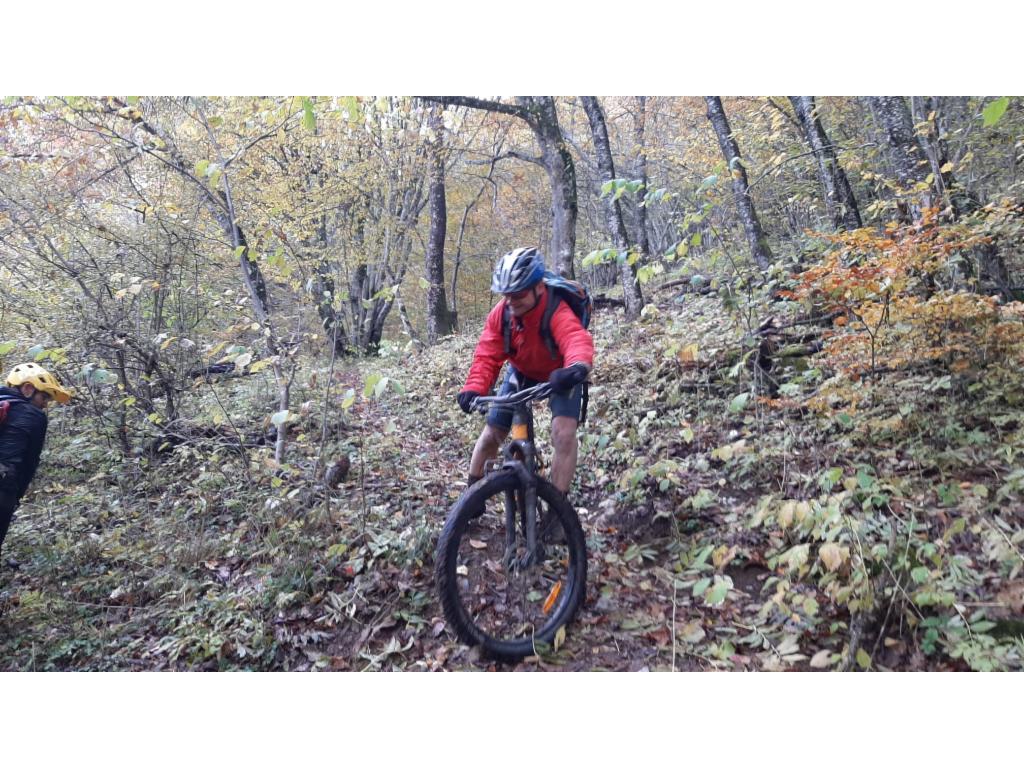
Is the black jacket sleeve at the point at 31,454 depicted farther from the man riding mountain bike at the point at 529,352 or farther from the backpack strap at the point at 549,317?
the backpack strap at the point at 549,317

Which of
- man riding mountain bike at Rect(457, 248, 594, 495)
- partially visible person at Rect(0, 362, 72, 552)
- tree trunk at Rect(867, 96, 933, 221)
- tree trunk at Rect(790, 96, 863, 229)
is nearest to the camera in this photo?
man riding mountain bike at Rect(457, 248, 594, 495)

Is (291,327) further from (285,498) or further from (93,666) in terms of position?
(93,666)

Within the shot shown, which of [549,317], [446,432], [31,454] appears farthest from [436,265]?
[549,317]

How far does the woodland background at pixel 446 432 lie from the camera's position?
2998 mm

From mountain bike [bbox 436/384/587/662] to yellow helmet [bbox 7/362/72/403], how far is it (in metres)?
2.97

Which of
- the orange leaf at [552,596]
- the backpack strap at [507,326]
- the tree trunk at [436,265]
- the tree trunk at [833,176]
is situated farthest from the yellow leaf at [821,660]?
the tree trunk at [436,265]

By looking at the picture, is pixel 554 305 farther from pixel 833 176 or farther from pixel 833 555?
pixel 833 176

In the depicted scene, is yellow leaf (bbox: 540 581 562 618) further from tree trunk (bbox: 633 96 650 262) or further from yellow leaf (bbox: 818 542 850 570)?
tree trunk (bbox: 633 96 650 262)

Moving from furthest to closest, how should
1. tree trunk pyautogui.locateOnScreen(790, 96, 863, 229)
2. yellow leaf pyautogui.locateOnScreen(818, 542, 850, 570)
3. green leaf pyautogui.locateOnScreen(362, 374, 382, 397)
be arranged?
tree trunk pyautogui.locateOnScreen(790, 96, 863, 229) < green leaf pyautogui.locateOnScreen(362, 374, 382, 397) < yellow leaf pyautogui.locateOnScreen(818, 542, 850, 570)

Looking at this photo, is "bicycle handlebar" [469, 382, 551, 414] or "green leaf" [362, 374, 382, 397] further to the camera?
"green leaf" [362, 374, 382, 397]

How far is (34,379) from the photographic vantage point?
150 inches

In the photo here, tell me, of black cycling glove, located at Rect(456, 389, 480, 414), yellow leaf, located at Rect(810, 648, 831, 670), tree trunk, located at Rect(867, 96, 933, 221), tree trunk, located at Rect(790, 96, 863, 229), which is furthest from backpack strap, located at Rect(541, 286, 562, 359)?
tree trunk, located at Rect(790, 96, 863, 229)

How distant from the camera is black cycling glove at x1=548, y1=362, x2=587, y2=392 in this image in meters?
2.89

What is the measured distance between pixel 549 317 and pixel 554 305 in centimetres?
7
